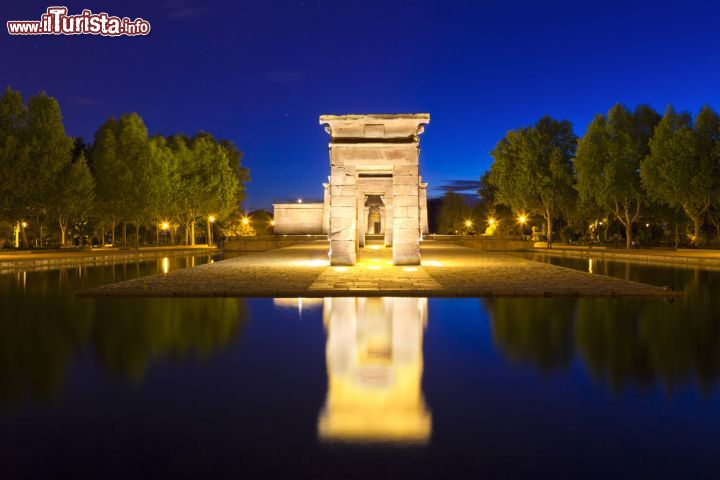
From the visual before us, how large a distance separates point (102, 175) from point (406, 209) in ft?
97.0

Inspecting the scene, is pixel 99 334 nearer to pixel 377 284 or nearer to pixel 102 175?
pixel 377 284

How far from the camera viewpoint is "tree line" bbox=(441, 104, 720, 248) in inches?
1476

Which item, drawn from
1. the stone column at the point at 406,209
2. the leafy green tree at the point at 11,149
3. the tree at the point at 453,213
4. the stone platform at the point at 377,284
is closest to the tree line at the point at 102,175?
the leafy green tree at the point at 11,149

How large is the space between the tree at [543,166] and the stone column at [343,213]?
29567 mm

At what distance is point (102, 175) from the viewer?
44.5 m

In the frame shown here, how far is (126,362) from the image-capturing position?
820 centimetres

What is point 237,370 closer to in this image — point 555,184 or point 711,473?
point 711,473

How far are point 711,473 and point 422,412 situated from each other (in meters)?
2.56

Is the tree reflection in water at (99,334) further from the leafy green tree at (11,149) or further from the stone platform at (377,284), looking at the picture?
the leafy green tree at (11,149)

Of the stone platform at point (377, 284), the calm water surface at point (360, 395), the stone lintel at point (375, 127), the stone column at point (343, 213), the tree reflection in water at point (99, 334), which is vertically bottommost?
the calm water surface at point (360, 395)

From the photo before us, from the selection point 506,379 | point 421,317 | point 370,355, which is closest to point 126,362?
point 370,355

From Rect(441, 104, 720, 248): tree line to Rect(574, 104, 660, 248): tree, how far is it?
2.6 inches

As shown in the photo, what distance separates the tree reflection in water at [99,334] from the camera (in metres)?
7.55

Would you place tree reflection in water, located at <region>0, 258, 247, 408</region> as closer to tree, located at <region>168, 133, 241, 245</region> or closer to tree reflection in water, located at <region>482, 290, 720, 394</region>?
tree reflection in water, located at <region>482, 290, 720, 394</region>
